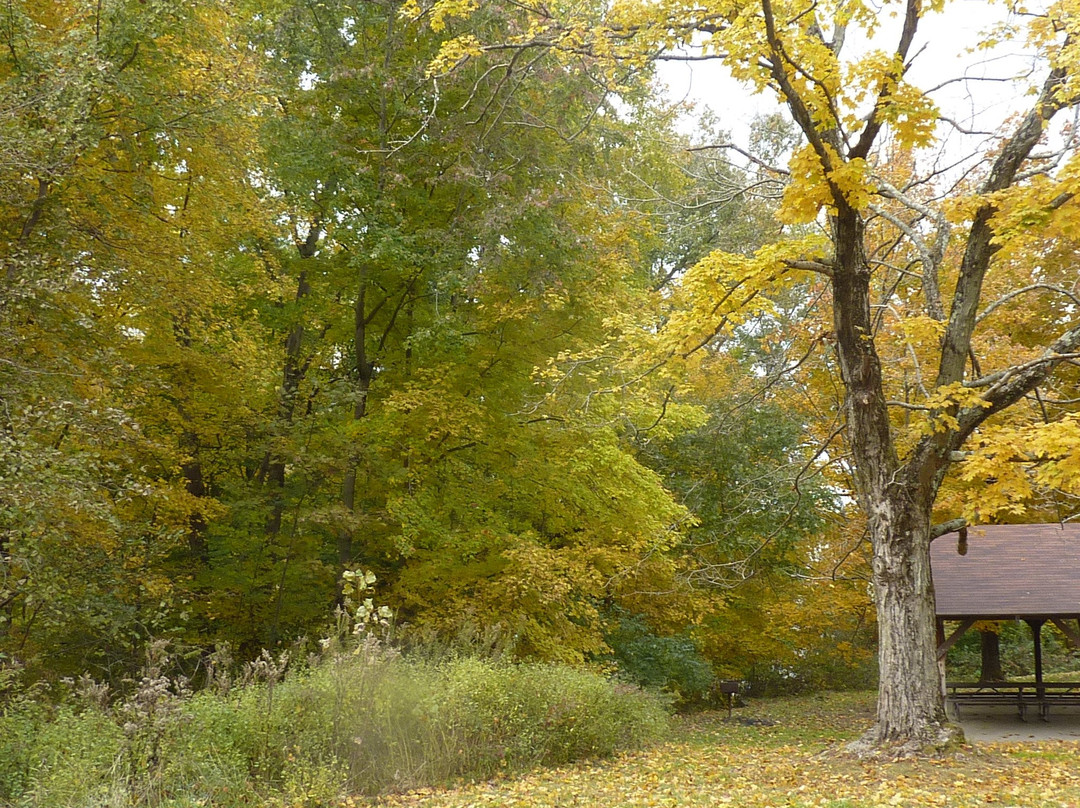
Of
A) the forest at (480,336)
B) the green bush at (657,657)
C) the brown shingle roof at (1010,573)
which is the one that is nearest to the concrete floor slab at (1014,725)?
the brown shingle roof at (1010,573)

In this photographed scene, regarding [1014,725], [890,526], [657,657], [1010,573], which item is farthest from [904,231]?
[657,657]

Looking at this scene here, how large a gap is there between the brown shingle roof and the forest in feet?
3.14

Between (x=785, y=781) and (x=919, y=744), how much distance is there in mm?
1564

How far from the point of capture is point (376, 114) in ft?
41.5

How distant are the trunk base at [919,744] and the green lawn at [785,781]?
4.7 inches

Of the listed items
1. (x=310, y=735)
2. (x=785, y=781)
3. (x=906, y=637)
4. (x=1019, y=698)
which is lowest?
(x=1019, y=698)

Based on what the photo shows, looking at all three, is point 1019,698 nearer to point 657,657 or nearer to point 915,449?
point 657,657

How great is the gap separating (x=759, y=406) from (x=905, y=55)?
10.3 m

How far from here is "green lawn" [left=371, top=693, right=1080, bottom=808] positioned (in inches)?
232

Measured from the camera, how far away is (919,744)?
7633mm

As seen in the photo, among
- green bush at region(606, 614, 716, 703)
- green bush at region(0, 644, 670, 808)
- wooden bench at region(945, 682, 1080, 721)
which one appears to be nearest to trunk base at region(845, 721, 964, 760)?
green bush at region(0, 644, 670, 808)

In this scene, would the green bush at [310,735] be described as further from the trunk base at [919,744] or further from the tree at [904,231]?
the tree at [904,231]

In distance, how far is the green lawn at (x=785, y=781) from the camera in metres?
5.88

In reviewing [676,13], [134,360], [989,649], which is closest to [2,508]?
[134,360]
